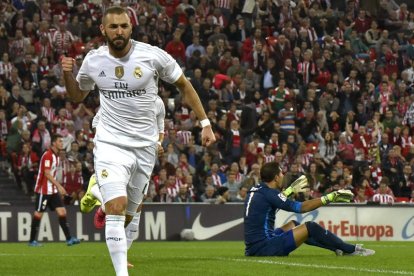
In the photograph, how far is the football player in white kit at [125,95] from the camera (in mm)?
10281

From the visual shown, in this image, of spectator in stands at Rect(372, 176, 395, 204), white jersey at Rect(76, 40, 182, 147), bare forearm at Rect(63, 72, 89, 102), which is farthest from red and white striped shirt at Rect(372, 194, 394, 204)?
bare forearm at Rect(63, 72, 89, 102)

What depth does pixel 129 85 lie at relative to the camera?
414 inches

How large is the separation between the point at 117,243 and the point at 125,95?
4.96 ft

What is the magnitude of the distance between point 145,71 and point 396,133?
19.4 meters

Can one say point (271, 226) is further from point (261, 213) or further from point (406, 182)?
point (406, 182)

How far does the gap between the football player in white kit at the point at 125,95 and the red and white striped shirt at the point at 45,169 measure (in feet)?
33.3

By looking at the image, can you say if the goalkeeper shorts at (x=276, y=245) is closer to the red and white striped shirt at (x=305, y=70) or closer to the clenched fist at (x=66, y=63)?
the clenched fist at (x=66, y=63)

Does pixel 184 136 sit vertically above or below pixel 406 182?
above

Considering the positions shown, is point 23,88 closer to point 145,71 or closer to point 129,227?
point 129,227

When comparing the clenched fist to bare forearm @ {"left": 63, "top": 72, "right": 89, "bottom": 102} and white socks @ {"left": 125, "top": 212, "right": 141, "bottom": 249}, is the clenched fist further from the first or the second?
white socks @ {"left": 125, "top": 212, "right": 141, "bottom": 249}

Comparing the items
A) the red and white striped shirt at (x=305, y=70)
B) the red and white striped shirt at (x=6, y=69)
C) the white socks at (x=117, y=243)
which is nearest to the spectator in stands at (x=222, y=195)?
the red and white striped shirt at (x=6, y=69)

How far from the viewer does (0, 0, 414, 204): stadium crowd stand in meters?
25.8

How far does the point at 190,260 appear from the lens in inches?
572

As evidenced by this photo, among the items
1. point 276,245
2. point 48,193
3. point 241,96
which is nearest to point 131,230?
point 276,245
